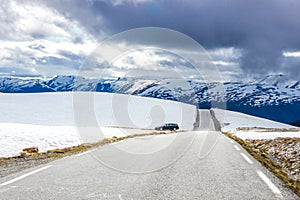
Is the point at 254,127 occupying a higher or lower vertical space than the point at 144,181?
lower

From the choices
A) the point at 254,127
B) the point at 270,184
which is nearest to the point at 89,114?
the point at 254,127

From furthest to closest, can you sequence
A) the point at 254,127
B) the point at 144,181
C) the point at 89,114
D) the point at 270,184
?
the point at 89,114, the point at 254,127, the point at 144,181, the point at 270,184

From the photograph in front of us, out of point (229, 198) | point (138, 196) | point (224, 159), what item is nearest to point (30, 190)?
point (138, 196)

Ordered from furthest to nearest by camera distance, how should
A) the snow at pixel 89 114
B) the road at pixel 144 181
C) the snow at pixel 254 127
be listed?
the snow at pixel 89 114 < the snow at pixel 254 127 < the road at pixel 144 181

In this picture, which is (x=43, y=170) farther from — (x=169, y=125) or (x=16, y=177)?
(x=169, y=125)

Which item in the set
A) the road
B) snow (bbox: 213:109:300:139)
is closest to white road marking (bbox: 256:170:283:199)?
the road

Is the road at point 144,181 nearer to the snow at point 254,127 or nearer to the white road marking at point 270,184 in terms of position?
the white road marking at point 270,184

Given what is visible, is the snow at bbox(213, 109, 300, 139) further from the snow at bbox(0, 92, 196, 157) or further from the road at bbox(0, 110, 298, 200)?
the road at bbox(0, 110, 298, 200)

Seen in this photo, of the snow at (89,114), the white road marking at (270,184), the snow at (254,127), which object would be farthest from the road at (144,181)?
the snow at (89,114)

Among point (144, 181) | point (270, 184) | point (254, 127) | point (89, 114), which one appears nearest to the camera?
point (270, 184)

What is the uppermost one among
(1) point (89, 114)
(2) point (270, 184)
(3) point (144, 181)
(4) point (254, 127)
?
(2) point (270, 184)

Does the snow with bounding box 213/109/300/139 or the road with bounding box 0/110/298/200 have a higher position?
the road with bounding box 0/110/298/200

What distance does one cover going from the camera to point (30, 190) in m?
6.84

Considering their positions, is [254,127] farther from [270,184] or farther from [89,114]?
[270,184]
